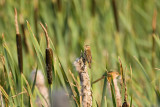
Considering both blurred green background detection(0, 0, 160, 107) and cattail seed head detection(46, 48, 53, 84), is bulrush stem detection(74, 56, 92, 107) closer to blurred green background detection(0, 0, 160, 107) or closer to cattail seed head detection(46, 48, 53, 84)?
cattail seed head detection(46, 48, 53, 84)

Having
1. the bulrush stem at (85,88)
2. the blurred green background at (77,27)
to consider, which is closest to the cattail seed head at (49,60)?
the bulrush stem at (85,88)

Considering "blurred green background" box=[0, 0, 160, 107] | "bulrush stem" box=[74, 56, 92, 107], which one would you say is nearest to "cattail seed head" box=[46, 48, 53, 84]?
"bulrush stem" box=[74, 56, 92, 107]

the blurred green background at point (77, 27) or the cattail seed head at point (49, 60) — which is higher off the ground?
the blurred green background at point (77, 27)

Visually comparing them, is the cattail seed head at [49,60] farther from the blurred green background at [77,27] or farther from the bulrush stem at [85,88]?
the blurred green background at [77,27]

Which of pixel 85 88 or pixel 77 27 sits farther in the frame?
pixel 77 27

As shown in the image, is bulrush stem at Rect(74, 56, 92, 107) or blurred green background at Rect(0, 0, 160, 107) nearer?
bulrush stem at Rect(74, 56, 92, 107)

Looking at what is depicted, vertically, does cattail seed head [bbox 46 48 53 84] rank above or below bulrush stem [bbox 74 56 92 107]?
above

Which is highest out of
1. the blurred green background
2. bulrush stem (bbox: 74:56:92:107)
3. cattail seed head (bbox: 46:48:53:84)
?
the blurred green background

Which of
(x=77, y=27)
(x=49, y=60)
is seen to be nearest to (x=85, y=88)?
(x=49, y=60)

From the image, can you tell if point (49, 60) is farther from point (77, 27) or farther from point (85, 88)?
point (77, 27)

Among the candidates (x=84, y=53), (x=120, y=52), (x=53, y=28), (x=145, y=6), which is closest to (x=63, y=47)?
(x=53, y=28)

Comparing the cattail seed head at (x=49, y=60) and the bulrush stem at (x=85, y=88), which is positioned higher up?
the cattail seed head at (x=49, y=60)

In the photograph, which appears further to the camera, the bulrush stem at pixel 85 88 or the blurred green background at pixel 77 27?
the blurred green background at pixel 77 27

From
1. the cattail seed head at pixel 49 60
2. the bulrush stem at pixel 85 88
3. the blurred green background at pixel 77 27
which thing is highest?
the blurred green background at pixel 77 27
